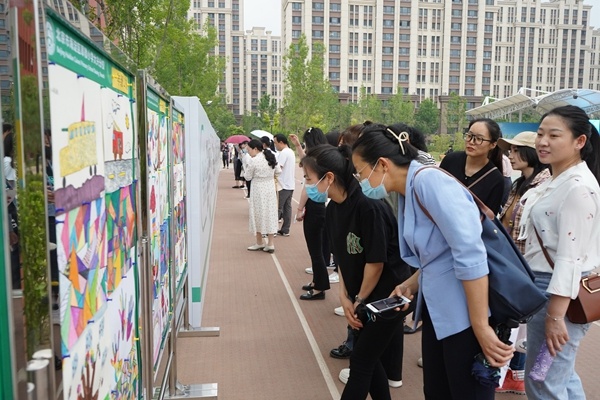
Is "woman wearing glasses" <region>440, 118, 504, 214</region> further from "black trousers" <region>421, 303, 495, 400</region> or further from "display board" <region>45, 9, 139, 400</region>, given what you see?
"display board" <region>45, 9, 139, 400</region>

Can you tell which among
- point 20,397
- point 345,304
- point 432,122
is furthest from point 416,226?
point 432,122

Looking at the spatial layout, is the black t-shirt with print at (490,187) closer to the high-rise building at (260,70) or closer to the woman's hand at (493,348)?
the woman's hand at (493,348)

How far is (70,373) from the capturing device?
133 cm

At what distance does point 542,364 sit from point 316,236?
12.7 feet

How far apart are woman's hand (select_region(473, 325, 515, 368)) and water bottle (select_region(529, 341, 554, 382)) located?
570mm

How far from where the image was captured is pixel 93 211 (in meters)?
1.51

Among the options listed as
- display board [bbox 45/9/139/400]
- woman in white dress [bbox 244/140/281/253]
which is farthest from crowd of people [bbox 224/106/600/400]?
woman in white dress [bbox 244/140/281/253]

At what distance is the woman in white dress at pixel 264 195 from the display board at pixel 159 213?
541 centimetres

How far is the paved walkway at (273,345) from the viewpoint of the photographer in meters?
4.01

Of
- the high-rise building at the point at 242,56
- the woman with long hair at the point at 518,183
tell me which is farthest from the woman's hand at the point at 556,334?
the high-rise building at the point at 242,56

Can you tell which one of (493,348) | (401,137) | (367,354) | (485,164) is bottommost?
(367,354)

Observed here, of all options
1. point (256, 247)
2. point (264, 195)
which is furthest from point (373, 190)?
point (256, 247)

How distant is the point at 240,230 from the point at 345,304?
812 cm

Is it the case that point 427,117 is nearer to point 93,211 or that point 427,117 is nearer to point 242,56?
point 242,56
